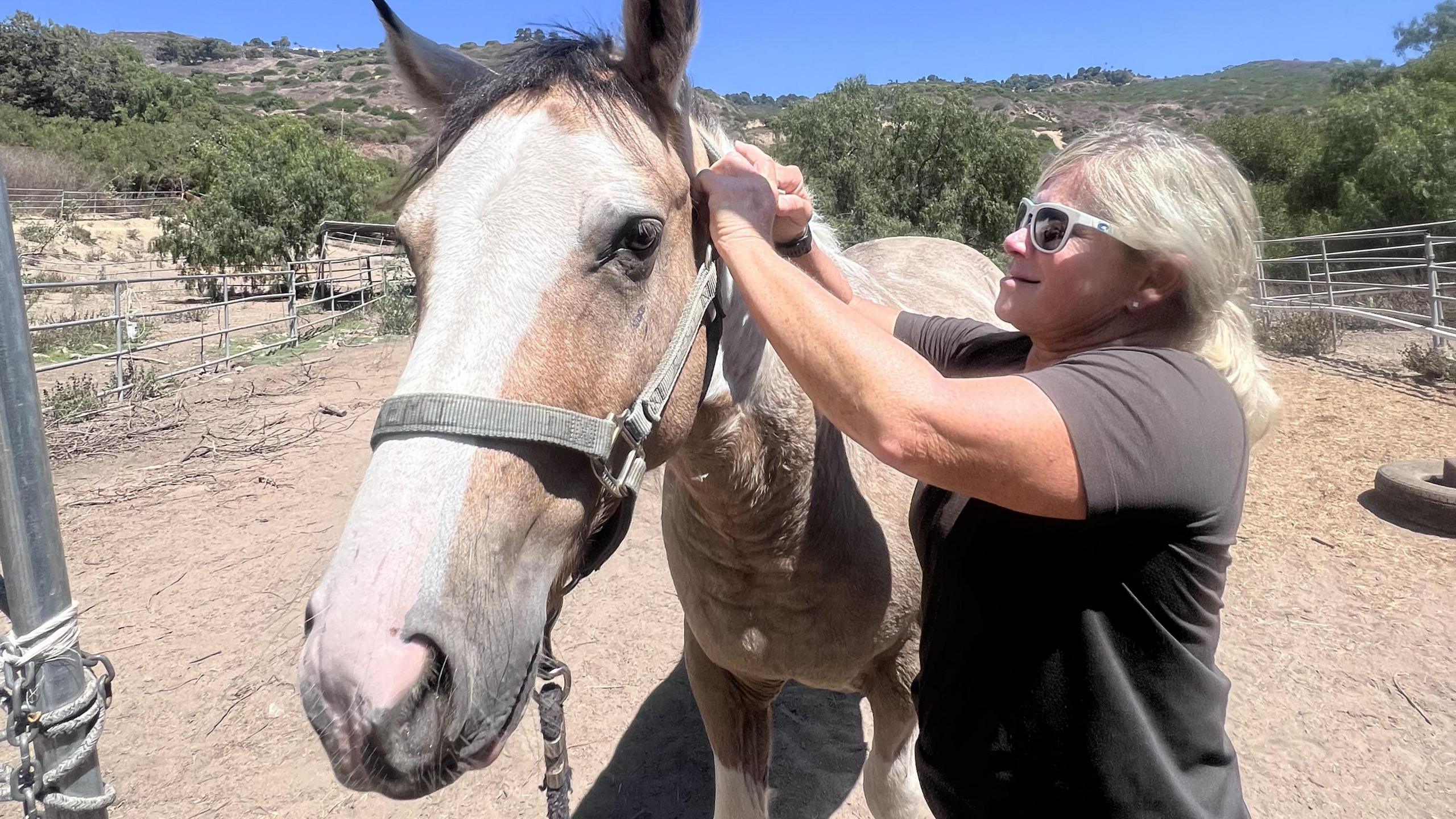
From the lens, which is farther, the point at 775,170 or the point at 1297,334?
the point at 1297,334

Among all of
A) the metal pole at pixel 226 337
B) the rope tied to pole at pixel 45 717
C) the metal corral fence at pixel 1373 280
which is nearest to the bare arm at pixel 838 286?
the rope tied to pole at pixel 45 717

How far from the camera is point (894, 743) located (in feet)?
7.48

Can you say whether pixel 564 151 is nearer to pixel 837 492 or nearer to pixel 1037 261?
pixel 1037 261

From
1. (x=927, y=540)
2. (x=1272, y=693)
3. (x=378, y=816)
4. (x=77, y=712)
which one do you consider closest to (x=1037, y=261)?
(x=927, y=540)

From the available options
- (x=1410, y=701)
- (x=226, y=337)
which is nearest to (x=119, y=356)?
(x=226, y=337)

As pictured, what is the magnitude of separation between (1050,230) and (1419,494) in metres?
5.48

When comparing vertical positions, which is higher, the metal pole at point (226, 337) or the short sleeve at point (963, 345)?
the short sleeve at point (963, 345)

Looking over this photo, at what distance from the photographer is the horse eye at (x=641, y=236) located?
1.29m

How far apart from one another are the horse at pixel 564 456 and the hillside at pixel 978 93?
15413mm

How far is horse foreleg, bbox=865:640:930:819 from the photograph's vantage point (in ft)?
7.05

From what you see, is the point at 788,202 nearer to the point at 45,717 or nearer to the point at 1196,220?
the point at 1196,220

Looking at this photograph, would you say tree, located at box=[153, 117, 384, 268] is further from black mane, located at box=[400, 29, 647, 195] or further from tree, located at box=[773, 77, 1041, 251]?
black mane, located at box=[400, 29, 647, 195]

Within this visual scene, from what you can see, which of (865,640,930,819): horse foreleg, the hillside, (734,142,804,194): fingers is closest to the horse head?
(734,142,804,194): fingers

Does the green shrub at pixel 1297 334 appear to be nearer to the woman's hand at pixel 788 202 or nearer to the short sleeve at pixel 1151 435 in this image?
the woman's hand at pixel 788 202
